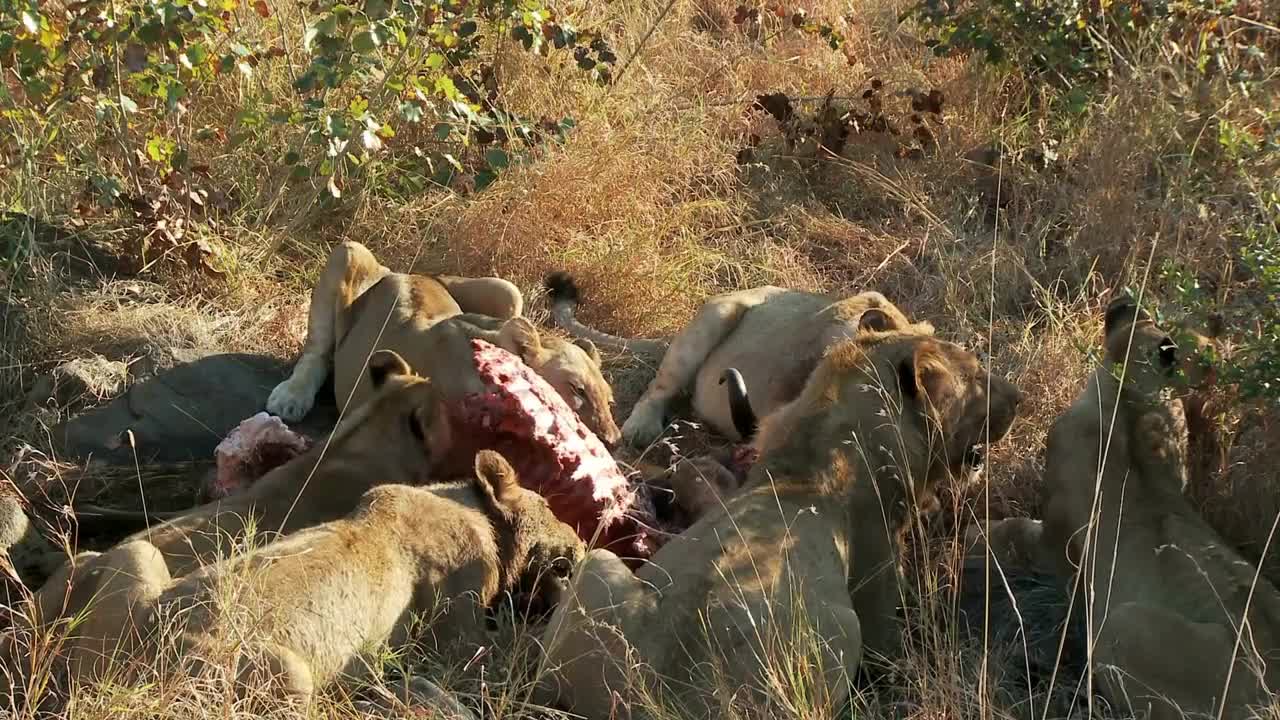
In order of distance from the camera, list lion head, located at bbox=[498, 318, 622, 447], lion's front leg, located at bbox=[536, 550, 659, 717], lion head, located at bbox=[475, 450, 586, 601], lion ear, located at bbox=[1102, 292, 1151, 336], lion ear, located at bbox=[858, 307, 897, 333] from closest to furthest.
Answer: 1. lion's front leg, located at bbox=[536, 550, 659, 717]
2. lion head, located at bbox=[475, 450, 586, 601]
3. lion ear, located at bbox=[1102, 292, 1151, 336]
4. lion ear, located at bbox=[858, 307, 897, 333]
5. lion head, located at bbox=[498, 318, 622, 447]

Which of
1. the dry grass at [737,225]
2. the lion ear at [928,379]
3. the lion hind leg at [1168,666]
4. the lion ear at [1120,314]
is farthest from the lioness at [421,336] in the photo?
the lion hind leg at [1168,666]

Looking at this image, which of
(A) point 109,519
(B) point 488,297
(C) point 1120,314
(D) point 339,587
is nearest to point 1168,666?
(C) point 1120,314

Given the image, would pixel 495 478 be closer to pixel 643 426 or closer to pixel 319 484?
pixel 319 484

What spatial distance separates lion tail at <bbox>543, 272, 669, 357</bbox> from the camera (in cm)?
795

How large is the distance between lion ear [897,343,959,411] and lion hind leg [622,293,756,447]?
210cm

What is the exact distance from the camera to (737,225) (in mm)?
8938

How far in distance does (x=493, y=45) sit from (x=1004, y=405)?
5077mm

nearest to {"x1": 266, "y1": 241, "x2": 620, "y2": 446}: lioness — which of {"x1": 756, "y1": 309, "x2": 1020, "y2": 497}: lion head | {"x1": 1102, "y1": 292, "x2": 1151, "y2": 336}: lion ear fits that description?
{"x1": 756, "y1": 309, "x2": 1020, "y2": 497}: lion head

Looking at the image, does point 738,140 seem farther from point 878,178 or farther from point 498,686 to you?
point 498,686

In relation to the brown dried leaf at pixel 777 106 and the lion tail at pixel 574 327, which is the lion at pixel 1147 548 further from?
the brown dried leaf at pixel 777 106

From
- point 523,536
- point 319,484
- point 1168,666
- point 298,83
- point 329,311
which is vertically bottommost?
point 329,311

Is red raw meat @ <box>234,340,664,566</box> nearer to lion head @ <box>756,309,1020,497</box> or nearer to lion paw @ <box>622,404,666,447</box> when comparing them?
lion head @ <box>756,309,1020,497</box>

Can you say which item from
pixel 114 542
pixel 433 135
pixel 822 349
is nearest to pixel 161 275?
pixel 433 135

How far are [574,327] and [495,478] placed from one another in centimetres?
272
